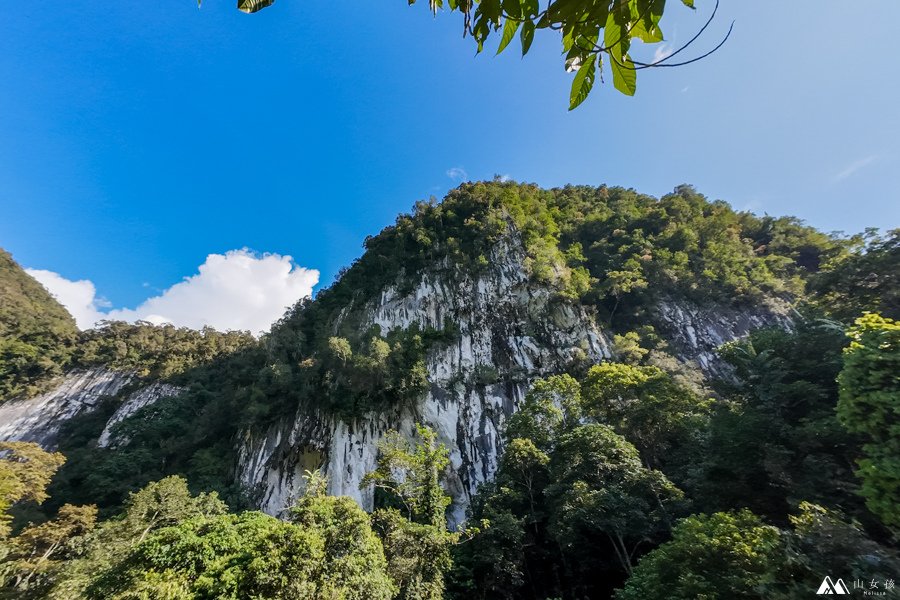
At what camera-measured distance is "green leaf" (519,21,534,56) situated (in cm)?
95

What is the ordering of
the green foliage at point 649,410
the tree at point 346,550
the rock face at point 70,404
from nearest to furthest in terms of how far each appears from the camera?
the tree at point 346,550 → the green foliage at point 649,410 → the rock face at point 70,404

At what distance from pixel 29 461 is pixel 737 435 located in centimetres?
2058

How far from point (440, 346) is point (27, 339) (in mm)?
38287

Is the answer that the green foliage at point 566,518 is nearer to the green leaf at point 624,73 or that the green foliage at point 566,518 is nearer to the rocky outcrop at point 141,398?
the green leaf at point 624,73

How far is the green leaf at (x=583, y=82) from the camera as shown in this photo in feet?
3.30

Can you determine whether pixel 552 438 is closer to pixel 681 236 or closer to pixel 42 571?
pixel 42 571

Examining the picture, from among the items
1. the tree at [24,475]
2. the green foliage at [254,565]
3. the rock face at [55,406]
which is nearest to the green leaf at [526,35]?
the green foliage at [254,565]

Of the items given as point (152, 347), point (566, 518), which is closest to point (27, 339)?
point (152, 347)

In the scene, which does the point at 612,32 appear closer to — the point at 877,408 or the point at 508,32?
the point at 508,32

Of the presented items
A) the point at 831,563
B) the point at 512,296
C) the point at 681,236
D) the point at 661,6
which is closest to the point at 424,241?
the point at 512,296

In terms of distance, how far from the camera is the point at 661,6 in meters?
0.81

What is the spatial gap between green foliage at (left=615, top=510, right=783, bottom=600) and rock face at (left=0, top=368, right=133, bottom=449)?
3867 cm

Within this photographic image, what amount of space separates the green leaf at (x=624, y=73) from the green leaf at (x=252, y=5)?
3.19 ft

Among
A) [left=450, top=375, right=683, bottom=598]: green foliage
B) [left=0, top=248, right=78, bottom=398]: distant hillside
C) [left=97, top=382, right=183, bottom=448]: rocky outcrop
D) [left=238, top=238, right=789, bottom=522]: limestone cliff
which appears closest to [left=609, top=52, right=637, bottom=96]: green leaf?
[left=450, top=375, right=683, bottom=598]: green foliage
